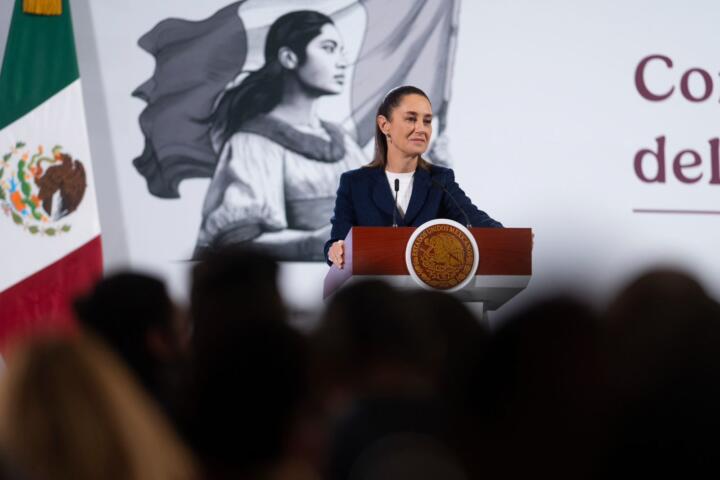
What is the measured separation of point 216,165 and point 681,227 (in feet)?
8.94

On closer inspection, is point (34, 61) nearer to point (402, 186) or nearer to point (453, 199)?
point (402, 186)

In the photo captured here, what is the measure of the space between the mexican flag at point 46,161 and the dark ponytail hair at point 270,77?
81cm

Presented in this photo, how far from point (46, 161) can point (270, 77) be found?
4.38 feet

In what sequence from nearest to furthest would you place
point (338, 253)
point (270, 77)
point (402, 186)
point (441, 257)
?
point (441, 257)
point (338, 253)
point (402, 186)
point (270, 77)

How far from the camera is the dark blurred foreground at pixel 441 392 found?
1.52m

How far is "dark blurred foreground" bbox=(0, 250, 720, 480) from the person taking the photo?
1.52 meters

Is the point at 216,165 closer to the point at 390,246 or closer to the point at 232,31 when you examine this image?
the point at 232,31

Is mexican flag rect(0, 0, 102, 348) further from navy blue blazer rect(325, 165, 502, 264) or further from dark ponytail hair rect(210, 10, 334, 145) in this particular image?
navy blue blazer rect(325, 165, 502, 264)

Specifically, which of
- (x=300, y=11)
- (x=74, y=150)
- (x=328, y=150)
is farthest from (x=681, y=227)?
(x=74, y=150)

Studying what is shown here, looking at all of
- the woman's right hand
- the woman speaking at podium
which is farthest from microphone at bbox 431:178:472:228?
the woman's right hand

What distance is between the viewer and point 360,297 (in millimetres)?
1935

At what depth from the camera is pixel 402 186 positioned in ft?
14.9

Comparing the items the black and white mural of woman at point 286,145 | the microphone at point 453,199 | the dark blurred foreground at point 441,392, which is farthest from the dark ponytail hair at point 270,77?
the dark blurred foreground at point 441,392

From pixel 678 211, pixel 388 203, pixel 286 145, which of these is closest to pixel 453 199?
pixel 388 203
